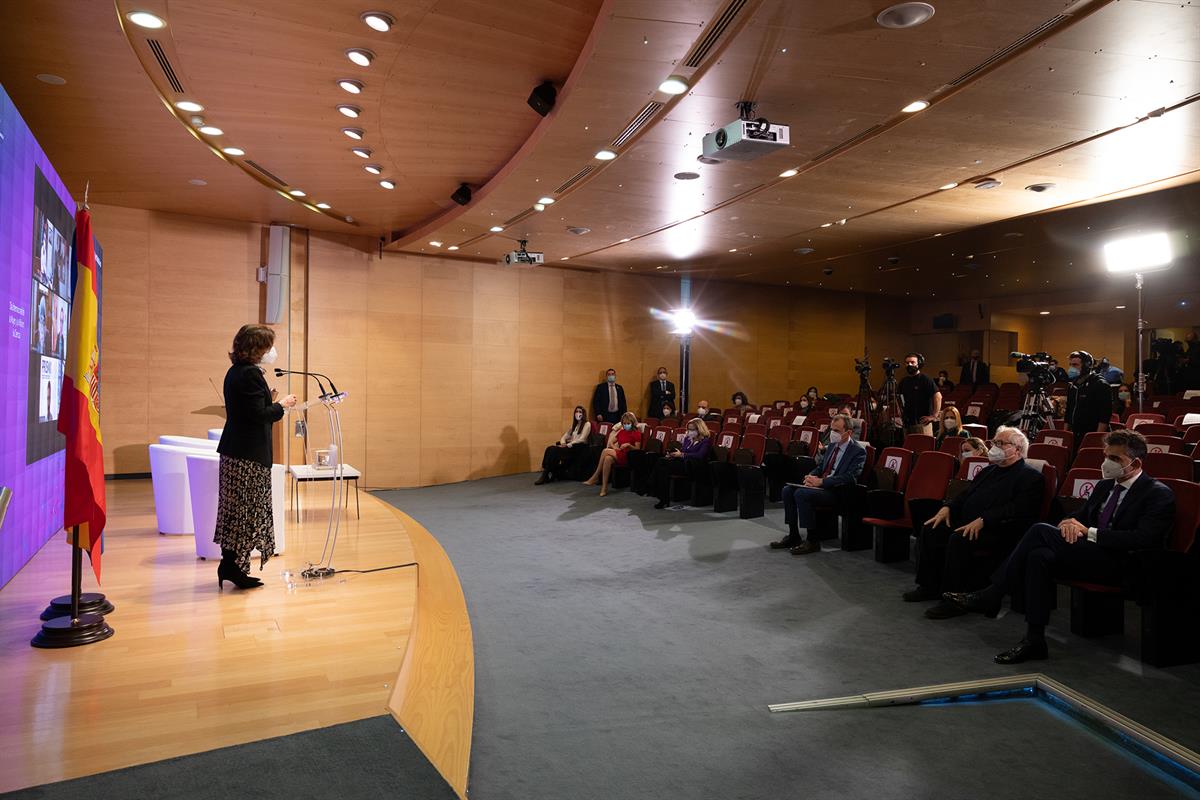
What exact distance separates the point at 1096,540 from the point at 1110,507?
235mm

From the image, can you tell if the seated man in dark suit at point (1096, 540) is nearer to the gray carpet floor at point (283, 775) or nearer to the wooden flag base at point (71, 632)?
the gray carpet floor at point (283, 775)

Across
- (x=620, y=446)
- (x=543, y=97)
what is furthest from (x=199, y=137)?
(x=620, y=446)

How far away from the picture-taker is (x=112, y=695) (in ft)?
9.19

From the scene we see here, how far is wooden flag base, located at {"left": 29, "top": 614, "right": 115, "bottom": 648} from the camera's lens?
3.30 m

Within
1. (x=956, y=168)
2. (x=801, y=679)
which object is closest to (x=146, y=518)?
(x=801, y=679)

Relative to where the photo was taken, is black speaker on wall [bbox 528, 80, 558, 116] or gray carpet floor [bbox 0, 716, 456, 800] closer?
gray carpet floor [bbox 0, 716, 456, 800]

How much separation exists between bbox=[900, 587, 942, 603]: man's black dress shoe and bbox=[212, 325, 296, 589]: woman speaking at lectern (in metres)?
3.74

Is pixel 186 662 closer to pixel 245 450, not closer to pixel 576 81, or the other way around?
pixel 245 450

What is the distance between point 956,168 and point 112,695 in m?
6.57

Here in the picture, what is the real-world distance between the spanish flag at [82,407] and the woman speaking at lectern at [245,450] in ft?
2.39

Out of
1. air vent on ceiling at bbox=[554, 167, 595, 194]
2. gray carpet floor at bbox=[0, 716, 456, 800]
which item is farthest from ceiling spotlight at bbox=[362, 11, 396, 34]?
gray carpet floor at bbox=[0, 716, 456, 800]

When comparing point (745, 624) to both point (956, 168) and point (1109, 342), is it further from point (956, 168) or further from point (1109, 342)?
point (1109, 342)

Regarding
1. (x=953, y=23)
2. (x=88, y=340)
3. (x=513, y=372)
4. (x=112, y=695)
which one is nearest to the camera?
(x=112, y=695)

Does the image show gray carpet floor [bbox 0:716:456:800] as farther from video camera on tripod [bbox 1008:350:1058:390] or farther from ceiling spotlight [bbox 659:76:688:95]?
video camera on tripod [bbox 1008:350:1058:390]
